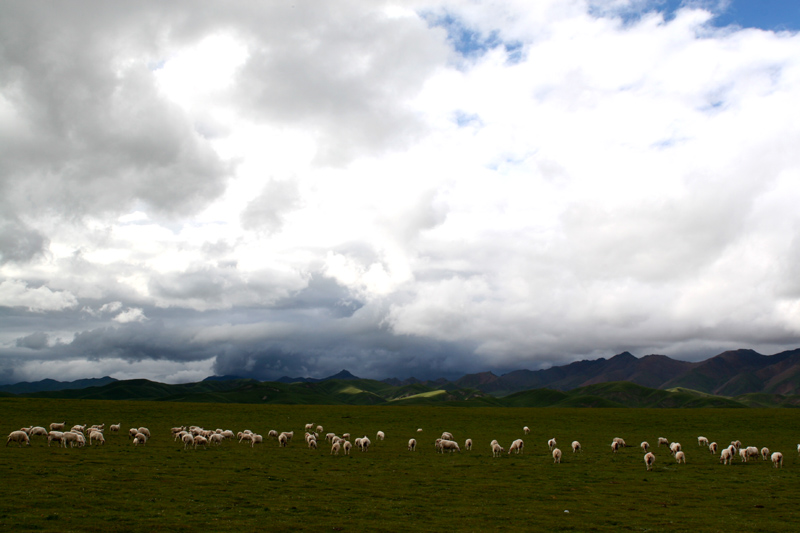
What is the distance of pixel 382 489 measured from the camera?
29.0m

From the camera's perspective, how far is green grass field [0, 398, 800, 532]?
2131cm

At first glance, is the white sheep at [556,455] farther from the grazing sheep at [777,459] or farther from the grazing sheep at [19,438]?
the grazing sheep at [19,438]

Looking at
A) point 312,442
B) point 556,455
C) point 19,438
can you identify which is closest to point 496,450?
point 556,455

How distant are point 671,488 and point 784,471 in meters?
15.0

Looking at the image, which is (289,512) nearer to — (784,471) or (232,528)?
(232,528)

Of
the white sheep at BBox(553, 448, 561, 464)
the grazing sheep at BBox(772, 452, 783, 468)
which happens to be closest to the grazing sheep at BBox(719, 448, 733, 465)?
the grazing sheep at BBox(772, 452, 783, 468)

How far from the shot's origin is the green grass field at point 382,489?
2131 centimetres

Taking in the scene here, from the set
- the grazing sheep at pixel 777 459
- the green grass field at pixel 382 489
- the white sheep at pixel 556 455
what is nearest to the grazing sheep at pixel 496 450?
the green grass field at pixel 382 489

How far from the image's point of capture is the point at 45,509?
20672 millimetres

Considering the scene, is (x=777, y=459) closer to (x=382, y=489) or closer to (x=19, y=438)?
(x=382, y=489)

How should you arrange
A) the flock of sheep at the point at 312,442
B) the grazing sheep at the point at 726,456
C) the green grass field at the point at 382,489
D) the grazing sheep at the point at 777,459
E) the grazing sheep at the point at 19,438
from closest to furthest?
the green grass field at the point at 382,489 → the grazing sheep at the point at 777,459 → the grazing sheep at the point at 19,438 → the flock of sheep at the point at 312,442 → the grazing sheep at the point at 726,456

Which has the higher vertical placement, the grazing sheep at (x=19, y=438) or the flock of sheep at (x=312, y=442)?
the grazing sheep at (x=19, y=438)

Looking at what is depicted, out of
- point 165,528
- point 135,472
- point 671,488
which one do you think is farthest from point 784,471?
point 135,472

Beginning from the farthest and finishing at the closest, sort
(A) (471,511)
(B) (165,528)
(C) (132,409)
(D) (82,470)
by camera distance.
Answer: (C) (132,409) < (D) (82,470) < (A) (471,511) < (B) (165,528)
